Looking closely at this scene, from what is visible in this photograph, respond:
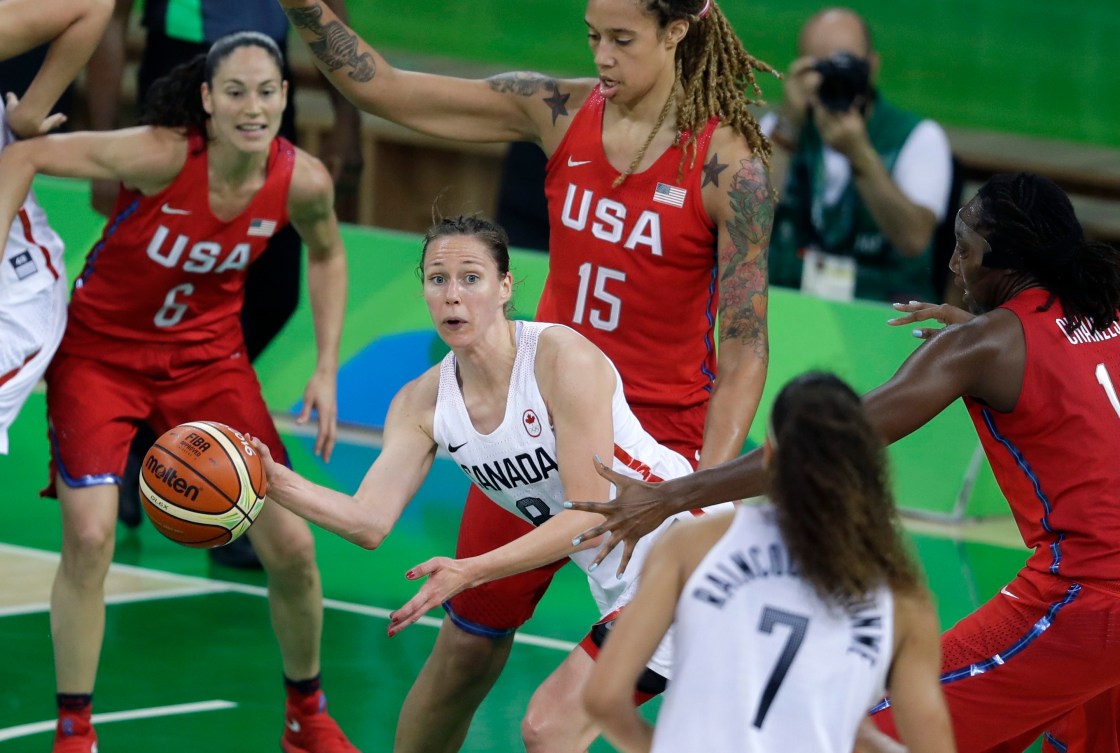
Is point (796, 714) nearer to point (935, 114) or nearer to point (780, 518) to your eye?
point (780, 518)

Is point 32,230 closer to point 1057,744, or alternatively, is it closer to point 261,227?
point 261,227

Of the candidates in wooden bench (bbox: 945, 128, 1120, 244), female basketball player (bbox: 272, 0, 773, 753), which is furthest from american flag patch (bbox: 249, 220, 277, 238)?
wooden bench (bbox: 945, 128, 1120, 244)

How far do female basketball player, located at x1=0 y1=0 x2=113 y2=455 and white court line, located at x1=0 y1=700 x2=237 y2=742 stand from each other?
36.2 inches

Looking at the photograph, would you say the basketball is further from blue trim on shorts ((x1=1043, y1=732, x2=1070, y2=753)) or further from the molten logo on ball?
blue trim on shorts ((x1=1043, y1=732, x2=1070, y2=753))

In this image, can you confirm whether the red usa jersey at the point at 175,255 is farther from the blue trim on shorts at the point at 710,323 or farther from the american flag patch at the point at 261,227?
the blue trim on shorts at the point at 710,323

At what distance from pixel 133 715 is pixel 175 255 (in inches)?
61.7

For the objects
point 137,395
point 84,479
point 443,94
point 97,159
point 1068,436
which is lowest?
point 84,479

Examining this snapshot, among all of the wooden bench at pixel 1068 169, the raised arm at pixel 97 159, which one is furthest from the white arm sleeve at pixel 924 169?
the raised arm at pixel 97 159

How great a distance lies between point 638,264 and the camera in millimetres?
4938

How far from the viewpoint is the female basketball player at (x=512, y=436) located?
4.34m

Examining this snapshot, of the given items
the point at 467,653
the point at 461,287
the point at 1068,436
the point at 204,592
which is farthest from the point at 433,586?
Answer: the point at 204,592

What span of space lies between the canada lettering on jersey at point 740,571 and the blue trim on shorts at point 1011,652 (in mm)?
1120

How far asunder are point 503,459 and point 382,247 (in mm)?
4956

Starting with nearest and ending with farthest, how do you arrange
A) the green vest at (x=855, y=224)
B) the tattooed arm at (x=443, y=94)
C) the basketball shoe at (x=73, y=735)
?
the tattooed arm at (x=443, y=94) < the basketball shoe at (x=73, y=735) < the green vest at (x=855, y=224)
